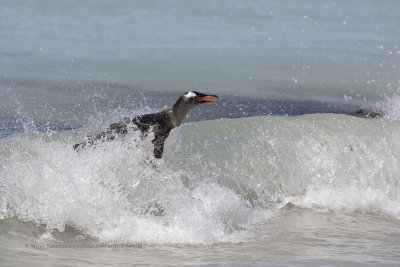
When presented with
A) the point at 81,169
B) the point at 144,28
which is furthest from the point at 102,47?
the point at 81,169

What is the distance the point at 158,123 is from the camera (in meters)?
8.02

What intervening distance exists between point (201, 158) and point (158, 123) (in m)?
1.00

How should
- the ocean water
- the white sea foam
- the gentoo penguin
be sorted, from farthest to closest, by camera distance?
the gentoo penguin → the white sea foam → the ocean water

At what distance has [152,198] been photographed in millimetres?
6855

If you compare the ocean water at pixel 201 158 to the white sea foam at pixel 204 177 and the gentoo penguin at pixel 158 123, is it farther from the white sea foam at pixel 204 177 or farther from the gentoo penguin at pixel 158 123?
the gentoo penguin at pixel 158 123

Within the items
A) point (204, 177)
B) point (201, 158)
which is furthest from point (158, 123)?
point (201, 158)

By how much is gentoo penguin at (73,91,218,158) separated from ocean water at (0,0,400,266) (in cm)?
12

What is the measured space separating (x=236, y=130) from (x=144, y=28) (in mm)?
13272

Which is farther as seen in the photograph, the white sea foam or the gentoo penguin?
the gentoo penguin

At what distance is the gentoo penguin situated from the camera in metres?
7.57

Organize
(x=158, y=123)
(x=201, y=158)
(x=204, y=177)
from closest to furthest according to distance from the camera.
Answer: (x=158, y=123), (x=204, y=177), (x=201, y=158)

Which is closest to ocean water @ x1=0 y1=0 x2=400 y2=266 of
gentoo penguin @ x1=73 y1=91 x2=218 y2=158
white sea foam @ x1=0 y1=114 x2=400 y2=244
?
white sea foam @ x1=0 y1=114 x2=400 y2=244

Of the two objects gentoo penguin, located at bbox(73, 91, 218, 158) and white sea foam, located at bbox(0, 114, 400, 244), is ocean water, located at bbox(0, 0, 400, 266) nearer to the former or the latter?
white sea foam, located at bbox(0, 114, 400, 244)

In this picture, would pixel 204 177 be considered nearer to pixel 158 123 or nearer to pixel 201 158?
pixel 201 158
